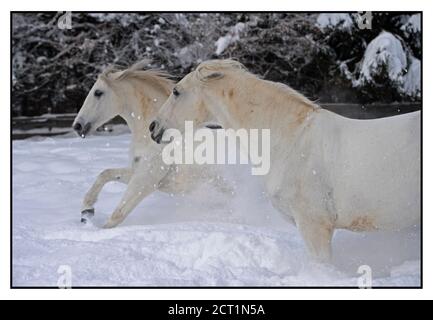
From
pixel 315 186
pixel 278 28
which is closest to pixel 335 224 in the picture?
pixel 315 186

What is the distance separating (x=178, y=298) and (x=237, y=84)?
1429 mm

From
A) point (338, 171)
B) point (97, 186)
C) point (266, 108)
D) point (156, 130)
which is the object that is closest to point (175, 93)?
point (156, 130)

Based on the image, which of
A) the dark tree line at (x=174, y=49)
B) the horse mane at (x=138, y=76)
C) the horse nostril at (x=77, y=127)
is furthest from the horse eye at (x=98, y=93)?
the dark tree line at (x=174, y=49)

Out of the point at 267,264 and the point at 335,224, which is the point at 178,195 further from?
the point at 335,224

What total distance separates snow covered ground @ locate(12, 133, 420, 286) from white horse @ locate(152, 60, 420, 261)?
0.29 meters

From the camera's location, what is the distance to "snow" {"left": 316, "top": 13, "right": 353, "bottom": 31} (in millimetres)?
5916

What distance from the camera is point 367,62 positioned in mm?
5562

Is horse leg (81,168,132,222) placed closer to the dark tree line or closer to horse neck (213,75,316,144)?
horse neck (213,75,316,144)

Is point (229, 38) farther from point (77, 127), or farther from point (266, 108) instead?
point (266, 108)

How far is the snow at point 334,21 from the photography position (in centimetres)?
592

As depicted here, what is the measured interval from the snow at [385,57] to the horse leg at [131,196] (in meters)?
2.59

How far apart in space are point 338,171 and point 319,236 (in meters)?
0.40

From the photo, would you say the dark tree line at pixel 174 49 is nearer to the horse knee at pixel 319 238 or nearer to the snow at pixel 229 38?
the snow at pixel 229 38

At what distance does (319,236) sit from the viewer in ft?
9.97
